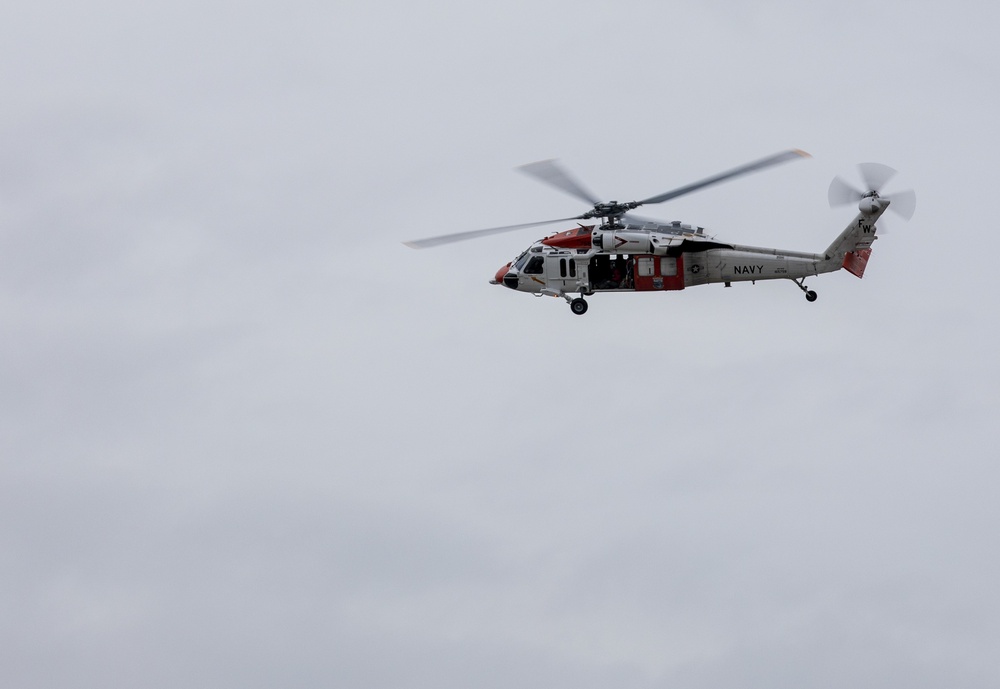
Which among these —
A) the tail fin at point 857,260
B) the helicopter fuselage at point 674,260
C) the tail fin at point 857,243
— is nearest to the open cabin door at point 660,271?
the helicopter fuselage at point 674,260

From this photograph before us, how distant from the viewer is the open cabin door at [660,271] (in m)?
54.3

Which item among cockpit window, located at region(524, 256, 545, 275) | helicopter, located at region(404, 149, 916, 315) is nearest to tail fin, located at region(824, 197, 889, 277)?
helicopter, located at region(404, 149, 916, 315)

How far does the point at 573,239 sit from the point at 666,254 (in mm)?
4036

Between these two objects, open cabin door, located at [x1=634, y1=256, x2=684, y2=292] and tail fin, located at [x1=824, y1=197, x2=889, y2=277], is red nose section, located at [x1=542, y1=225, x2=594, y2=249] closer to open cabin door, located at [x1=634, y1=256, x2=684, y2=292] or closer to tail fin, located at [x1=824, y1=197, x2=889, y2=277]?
open cabin door, located at [x1=634, y1=256, x2=684, y2=292]

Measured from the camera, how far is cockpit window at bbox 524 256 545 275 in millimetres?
55991

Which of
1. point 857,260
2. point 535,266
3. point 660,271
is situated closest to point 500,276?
point 535,266

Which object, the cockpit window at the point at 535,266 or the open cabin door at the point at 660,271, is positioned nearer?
the open cabin door at the point at 660,271

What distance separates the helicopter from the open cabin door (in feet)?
0.14

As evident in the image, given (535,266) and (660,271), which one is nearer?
(660,271)

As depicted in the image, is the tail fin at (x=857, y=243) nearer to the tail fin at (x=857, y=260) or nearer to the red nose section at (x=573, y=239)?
the tail fin at (x=857, y=260)

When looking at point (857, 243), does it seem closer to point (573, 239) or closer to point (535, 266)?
point (573, 239)

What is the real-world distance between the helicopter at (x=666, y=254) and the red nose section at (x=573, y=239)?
4 cm

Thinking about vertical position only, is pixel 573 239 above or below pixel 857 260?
above

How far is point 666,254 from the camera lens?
54.2 m
